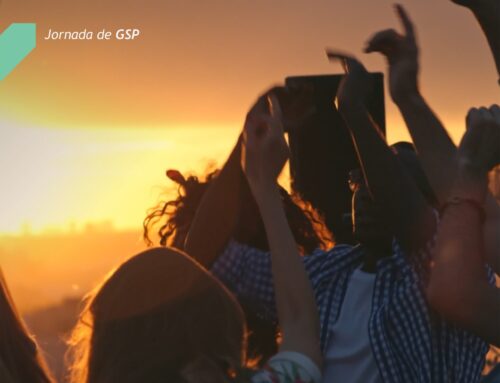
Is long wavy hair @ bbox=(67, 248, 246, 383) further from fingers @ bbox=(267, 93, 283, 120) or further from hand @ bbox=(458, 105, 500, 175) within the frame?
hand @ bbox=(458, 105, 500, 175)

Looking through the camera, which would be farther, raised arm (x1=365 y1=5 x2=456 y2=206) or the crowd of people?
raised arm (x1=365 y1=5 x2=456 y2=206)

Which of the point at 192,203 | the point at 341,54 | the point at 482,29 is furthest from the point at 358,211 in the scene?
the point at 192,203

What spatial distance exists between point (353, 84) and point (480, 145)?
51cm

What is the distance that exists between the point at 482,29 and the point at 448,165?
1.19 ft

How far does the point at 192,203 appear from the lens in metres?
3.51

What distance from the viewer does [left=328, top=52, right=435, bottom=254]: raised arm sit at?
7.79 ft

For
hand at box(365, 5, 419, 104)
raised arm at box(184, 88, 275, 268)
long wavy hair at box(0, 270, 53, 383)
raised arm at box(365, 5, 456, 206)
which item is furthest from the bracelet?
long wavy hair at box(0, 270, 53, 383)

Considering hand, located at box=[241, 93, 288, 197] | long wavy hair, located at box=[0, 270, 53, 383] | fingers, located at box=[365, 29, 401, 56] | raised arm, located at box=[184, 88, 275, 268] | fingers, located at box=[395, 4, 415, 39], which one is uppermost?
fingers, located at box=[395, 4, 415, 39]

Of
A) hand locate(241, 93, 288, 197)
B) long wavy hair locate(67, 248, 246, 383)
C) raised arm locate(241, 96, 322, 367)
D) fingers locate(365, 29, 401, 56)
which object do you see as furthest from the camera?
fingers locate(365, 29, 401, 56)

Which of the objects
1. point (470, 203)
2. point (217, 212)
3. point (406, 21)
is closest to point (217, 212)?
point (217, 212)

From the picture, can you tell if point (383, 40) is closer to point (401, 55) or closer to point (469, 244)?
point (401, 55)

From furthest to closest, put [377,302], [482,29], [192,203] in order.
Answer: [192,203], [377,302], [482,29]

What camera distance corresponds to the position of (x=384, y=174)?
239 cm

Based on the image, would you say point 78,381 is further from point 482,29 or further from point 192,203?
point 192,203
